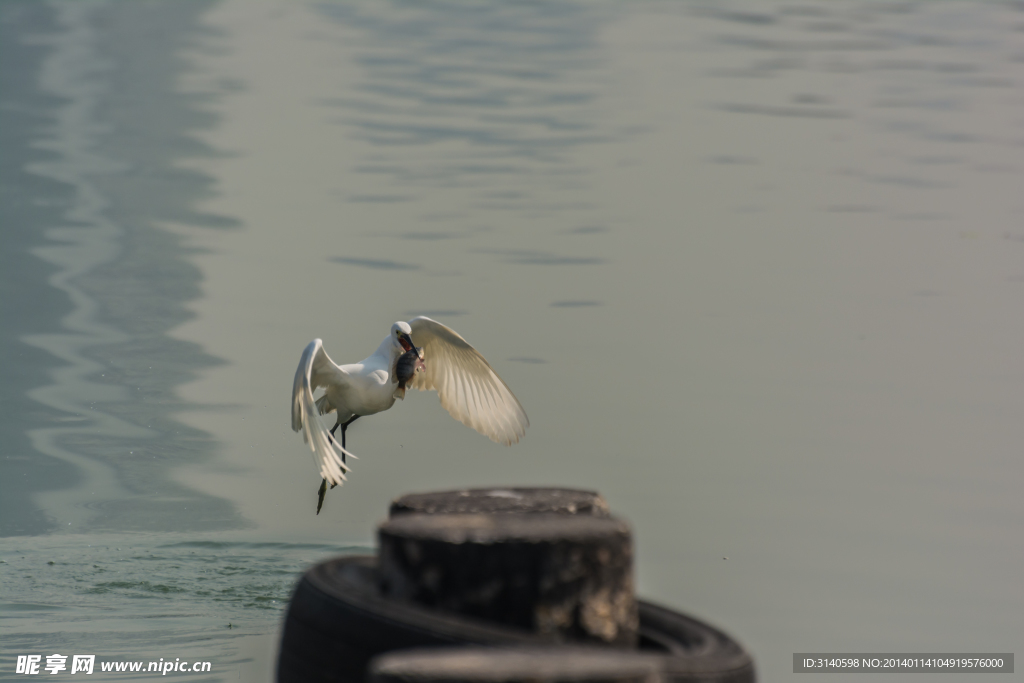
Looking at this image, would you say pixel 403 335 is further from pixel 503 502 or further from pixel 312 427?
pixel 503 502

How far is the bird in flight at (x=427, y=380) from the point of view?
598 centimetres

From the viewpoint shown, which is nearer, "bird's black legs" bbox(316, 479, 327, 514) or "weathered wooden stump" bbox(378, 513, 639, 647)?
"weathered wooden stump" bbox(378, 513, 639, 647)

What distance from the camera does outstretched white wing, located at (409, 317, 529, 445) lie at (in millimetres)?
5949

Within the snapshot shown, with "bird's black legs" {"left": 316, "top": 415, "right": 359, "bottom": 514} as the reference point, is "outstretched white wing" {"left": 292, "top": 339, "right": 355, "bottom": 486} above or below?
above

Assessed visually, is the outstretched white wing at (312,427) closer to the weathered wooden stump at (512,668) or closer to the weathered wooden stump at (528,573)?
the weathered wooden stump at (528,573)

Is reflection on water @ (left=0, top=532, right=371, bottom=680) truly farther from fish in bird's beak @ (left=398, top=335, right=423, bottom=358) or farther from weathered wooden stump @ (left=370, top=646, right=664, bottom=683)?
weathered wooden stump @ (left=370, top=646, right=664, bottom=683)

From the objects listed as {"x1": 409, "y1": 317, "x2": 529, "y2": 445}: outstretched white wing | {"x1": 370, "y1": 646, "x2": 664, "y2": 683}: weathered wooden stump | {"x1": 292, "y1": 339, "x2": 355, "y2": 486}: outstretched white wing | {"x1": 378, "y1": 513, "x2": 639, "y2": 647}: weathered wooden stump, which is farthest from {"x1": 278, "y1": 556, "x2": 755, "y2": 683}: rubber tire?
{"x1": 409, "y1": 317, "x2": 529, "y2": 445}: outstretched white wing

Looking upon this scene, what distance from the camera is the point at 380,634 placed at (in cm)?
249

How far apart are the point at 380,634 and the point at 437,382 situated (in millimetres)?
3984

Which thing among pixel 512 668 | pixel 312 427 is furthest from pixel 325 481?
pixel 512 668

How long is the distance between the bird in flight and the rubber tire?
2958 mm

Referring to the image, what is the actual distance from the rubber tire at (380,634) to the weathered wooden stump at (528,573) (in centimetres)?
4

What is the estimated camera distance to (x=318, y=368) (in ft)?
19.6

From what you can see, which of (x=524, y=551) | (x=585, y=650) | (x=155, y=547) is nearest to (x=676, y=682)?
(x=585, y=650)
